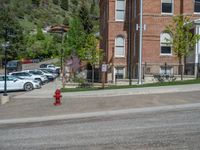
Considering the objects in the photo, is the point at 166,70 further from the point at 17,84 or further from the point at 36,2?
the point at 36,2

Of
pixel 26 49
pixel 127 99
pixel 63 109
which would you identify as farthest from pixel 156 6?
pixel 26 49

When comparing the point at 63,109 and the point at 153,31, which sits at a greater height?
the point at 153,31

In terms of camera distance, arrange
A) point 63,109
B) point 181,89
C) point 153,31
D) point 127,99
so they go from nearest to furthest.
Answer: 1. point 63,109
2. point 127,99
3. point 181,89
4. point 153,31

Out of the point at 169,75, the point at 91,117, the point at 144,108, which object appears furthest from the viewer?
the point at 169,75

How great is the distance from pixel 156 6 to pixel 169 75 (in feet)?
21.8

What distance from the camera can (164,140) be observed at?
38.0 feet

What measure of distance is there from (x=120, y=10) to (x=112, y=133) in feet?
101

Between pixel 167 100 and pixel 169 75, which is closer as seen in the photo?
pixel 167 100

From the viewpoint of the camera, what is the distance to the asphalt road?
11297 mm

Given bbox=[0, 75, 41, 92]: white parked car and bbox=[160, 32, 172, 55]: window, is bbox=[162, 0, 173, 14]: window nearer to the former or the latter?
bbox=[160, 32, 172, 55]: window

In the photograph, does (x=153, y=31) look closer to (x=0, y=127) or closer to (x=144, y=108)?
(x=144, y=108)

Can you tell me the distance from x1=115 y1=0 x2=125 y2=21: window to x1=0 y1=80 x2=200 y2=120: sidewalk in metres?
16.2

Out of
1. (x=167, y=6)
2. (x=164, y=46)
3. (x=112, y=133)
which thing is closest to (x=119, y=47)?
→ (x=164, y=46)

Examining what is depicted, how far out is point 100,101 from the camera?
2320 cm
